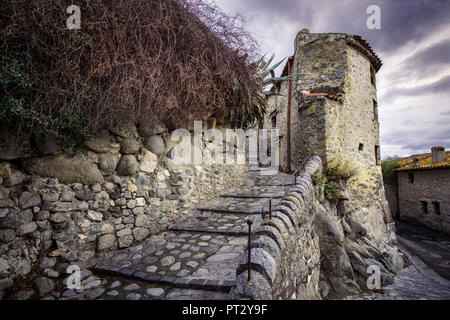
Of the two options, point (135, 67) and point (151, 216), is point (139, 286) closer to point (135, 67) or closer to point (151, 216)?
point (151, 216)

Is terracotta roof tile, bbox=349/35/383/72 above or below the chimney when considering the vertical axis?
above

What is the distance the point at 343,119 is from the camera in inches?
321

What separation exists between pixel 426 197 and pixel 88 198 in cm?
1894

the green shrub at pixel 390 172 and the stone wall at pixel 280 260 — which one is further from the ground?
the green shrub at pixel 390 172

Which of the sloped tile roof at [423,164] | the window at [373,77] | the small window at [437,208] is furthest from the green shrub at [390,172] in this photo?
the window at [373,77]

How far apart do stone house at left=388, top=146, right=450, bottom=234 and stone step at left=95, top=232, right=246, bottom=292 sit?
53.1 feet

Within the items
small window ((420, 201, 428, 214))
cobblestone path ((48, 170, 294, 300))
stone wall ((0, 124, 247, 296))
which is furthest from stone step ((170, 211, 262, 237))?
small window ((420, 201, 428, 214))

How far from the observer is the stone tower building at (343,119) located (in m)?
7.60

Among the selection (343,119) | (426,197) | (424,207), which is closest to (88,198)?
(343,119)

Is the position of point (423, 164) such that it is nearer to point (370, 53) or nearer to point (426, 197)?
point (426, 197)

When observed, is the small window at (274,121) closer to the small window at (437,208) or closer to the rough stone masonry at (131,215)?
the rough stone masonry at (131,215)

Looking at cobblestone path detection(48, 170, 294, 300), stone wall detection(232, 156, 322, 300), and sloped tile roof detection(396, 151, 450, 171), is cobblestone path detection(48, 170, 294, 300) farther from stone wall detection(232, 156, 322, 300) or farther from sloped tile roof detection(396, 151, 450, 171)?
sloped tile roof detection(396, 151, 450, 171)

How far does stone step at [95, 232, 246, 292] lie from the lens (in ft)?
6.74

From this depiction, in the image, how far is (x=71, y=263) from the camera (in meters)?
2.24
